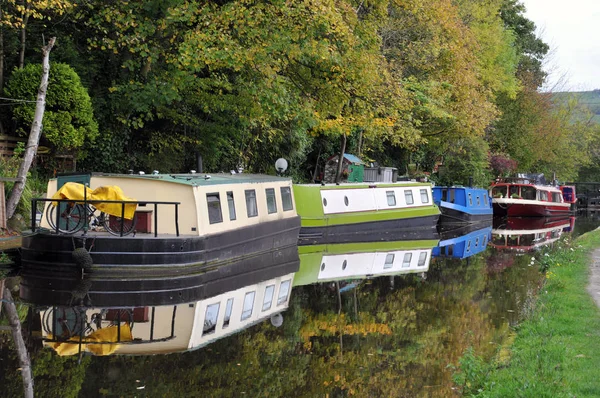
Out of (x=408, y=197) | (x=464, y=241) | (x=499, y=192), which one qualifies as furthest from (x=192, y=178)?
(x=499, y=192)

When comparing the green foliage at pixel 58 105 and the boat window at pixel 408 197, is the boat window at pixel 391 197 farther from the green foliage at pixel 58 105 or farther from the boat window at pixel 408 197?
the green foliage at pixel 58 105

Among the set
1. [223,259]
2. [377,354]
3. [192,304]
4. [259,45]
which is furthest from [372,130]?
[377,354]

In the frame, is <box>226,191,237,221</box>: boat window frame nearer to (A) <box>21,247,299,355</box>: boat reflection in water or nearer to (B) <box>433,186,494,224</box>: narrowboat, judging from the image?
(A) <box>21,247,299,355</box>: boat reflection in water

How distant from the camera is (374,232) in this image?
84.7ft

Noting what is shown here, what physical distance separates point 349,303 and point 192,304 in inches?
105

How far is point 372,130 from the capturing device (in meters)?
25.1

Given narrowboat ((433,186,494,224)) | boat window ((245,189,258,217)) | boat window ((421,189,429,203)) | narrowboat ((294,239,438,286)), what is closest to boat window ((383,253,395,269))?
narrowboat ((294,239,438,286))

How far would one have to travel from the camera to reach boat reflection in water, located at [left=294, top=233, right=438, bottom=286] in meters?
16.7

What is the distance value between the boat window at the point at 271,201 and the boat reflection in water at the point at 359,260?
53.6 inches

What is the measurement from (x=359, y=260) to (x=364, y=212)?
614 cm

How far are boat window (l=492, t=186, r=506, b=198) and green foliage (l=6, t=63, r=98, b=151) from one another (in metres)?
27.8

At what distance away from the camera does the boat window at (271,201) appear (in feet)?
64.7

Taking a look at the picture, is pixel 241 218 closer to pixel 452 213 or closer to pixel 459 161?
pixel 452 213

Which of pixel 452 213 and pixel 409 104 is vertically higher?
pixel 409 104
